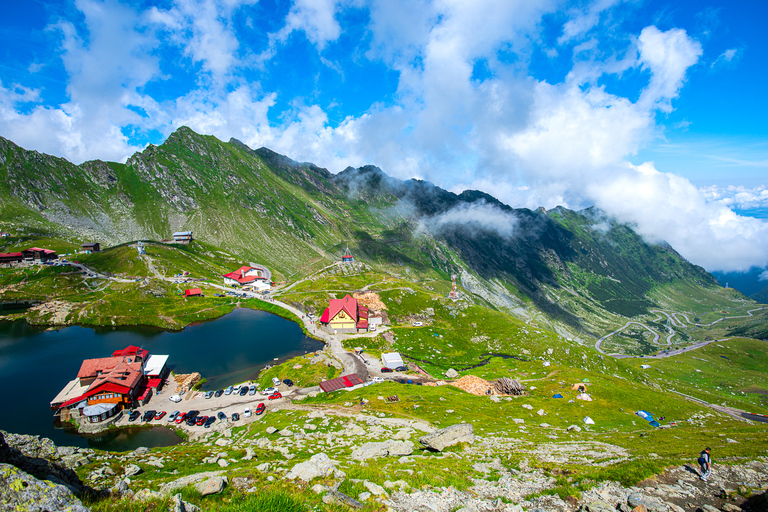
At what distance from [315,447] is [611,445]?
32438mm

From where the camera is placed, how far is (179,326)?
107 metres

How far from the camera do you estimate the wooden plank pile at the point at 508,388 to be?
2537 inches

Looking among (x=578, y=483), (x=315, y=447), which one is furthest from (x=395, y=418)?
(x=578, y=483)

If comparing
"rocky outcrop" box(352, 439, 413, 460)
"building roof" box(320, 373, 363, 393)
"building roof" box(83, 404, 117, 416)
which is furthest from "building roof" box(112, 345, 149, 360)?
"rocky outcrop" box(352, 439, 413, 460)

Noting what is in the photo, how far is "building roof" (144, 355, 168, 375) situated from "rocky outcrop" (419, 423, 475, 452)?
67.1 metres

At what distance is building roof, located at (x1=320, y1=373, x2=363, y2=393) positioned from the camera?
6260 cm

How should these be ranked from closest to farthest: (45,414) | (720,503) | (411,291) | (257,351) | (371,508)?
(371,508) < (720,503) < (45,414) < (257,351) < (411,291)

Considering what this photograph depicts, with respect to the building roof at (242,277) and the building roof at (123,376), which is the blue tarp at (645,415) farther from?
the building roof at (242,277)

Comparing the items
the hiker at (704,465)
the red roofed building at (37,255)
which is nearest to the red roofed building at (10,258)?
the red roofed building at (37,255)

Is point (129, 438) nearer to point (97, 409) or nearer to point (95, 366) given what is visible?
point (97, 409)

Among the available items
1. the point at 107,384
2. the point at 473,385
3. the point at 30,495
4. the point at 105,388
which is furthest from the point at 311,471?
the point at 105,388

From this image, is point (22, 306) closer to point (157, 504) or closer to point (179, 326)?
point (179, 326)

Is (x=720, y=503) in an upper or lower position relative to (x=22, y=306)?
lower

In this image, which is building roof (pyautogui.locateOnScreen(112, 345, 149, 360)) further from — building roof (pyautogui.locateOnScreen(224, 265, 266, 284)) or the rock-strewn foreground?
building roof (pyautogui.locateOnScreen(224, 265, 266, 284))
